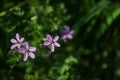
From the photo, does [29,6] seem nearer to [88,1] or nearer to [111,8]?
[88,1]

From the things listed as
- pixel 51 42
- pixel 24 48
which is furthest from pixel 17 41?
pixel 51 42

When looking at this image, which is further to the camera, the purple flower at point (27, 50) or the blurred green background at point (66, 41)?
the blurred green background at point (66, 41)

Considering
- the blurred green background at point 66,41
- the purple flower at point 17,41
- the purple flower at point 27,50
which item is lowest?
the purple flower at point 27,50

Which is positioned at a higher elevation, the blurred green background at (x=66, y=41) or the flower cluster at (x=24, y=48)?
the blurred green background at (x=66, y=41)

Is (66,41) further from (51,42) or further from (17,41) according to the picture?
(17,41)

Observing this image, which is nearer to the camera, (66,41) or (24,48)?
(24,48)

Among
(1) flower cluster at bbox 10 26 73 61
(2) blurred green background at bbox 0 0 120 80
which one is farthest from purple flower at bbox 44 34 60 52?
(2) blurred green background at bbox 0 0 120 80

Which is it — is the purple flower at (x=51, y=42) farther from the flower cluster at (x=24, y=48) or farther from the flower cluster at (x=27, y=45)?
the flower cluster at (x=24, y=48)

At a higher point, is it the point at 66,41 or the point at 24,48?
the point at 66,41

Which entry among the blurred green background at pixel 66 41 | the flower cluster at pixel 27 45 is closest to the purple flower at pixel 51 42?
the flower cluster at pixel 27 45
